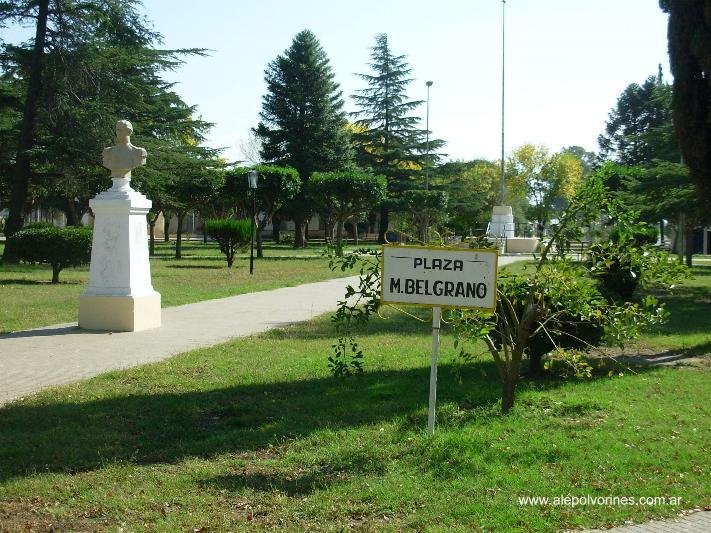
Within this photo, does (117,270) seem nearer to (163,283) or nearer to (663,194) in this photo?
(163,283)

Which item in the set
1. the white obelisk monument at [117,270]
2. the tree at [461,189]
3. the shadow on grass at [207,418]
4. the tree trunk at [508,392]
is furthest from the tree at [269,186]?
the tree trunk at [508,392]

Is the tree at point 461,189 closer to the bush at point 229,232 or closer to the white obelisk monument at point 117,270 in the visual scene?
the bush at point 229,232

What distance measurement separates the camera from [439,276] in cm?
616

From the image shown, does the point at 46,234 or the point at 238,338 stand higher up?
the point at 46,234

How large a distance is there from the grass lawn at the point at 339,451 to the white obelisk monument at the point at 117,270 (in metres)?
3.40

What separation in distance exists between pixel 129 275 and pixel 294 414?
6.26 m

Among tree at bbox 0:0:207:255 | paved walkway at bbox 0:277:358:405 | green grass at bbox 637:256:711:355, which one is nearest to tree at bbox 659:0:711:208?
green grass at bbox 637:256:711:355

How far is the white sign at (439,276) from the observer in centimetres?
611

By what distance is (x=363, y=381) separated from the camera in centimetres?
892

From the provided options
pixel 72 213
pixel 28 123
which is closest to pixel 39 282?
pixel 28 123

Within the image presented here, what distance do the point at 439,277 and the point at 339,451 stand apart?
56.7 inches

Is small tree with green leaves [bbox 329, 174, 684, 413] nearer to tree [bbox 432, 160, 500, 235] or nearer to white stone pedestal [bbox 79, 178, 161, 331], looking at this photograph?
white stone pedestal [bbox 79, 178, 161, 331]

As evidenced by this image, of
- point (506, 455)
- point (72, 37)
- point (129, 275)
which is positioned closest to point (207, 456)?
point (506, 455)

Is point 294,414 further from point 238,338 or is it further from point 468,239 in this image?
point 238,338
